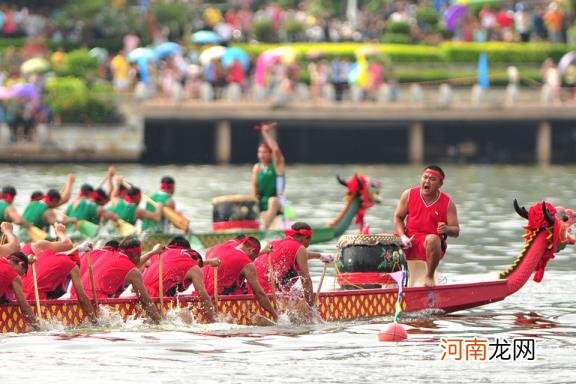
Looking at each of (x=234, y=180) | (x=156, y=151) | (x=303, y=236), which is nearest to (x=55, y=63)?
(x=156, y=151)

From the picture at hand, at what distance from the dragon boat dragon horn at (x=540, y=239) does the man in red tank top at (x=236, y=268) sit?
417cm

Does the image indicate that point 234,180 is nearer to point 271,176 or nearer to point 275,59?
point 275,59

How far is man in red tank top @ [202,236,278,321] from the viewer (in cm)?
2520

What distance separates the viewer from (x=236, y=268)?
25.3 metres

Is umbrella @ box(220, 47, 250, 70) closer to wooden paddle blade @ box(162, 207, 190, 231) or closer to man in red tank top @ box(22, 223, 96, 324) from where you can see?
wooden paddle blade @ box(162, 207, 190, 231)

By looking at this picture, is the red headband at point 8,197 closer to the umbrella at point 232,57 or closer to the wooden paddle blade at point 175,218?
the wooden paddle blade at point 175,218

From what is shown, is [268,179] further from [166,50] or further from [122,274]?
[166,50]

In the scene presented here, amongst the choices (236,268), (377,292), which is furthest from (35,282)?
(377,292)

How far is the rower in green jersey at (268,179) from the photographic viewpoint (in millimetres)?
35562

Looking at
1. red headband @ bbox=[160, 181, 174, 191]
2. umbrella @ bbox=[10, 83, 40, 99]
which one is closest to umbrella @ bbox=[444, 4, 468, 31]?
umbrella @ bbox=[10, 83, 40, 99]

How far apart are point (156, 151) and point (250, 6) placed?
1334 cm

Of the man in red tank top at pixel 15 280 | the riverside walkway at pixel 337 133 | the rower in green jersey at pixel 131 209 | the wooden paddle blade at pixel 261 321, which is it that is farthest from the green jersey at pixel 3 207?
the riverside walkway at pixel 337 133

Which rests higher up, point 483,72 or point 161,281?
point 483,72

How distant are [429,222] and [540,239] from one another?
5.85ft
